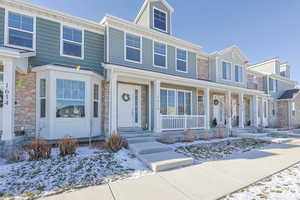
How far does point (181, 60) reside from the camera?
10.8 m

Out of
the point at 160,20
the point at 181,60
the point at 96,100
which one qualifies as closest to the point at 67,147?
the point at 96,100

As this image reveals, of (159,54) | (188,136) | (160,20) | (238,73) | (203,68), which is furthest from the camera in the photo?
(238,73)

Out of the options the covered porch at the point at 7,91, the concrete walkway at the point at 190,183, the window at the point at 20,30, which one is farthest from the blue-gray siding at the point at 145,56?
the concrete walkway at the point at 190,183

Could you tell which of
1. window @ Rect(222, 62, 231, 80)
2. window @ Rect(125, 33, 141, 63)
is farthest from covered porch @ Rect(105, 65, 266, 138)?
window @ Rect(222, 62, 231, 80)

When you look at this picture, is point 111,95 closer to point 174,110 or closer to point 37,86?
point 37,86

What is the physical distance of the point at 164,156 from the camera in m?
5.18

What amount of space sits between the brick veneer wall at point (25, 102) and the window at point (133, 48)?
190 inches

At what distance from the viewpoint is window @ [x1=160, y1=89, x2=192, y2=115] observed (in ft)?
32.0

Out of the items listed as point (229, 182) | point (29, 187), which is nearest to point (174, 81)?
point (229, 182)

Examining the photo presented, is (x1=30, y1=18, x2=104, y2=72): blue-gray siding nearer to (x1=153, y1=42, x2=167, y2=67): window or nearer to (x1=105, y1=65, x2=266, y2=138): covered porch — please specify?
(x1=105, y1=65, x2=266, y2=138): covered porch

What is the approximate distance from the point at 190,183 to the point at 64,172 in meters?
3.32

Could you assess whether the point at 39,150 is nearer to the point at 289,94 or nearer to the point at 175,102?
the point at 175,102

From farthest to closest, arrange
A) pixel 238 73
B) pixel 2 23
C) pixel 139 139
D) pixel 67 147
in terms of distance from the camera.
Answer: pixel 238 73 < pixel 139 139 < pixel 2 23 < pixel 67 147

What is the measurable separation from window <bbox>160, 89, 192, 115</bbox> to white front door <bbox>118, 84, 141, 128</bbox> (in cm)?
163
